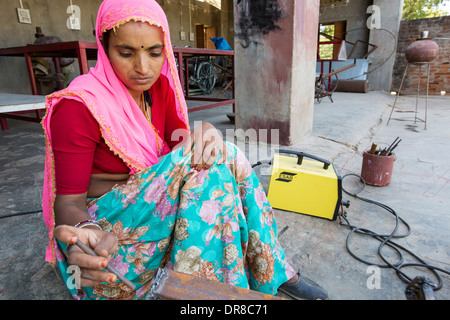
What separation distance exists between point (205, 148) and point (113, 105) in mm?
368

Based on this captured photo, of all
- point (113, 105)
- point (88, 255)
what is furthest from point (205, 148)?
point (88, 255)

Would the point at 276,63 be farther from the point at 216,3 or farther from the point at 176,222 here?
the point at 216,3

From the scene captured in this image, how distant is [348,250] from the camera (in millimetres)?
1492

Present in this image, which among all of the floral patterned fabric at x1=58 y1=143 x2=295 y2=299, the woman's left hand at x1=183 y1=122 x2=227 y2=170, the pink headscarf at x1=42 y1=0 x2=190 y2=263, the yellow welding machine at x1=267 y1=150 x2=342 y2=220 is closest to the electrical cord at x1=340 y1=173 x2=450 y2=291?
the yellow welding machine at x1=267 y1=150 x2=342 y2=220

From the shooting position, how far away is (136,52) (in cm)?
99

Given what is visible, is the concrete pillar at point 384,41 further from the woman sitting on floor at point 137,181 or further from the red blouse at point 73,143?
the red blouse at point 73,143

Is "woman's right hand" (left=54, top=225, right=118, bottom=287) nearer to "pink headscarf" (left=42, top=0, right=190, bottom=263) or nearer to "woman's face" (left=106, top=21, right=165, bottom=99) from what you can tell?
"pink headscarf" (left=42, top=0, right=190, bottom=263)

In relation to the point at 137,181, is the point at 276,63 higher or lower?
higher

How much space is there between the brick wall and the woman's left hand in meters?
10.0

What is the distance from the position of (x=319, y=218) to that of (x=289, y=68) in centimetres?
161

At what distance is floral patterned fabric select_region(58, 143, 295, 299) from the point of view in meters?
0.95
